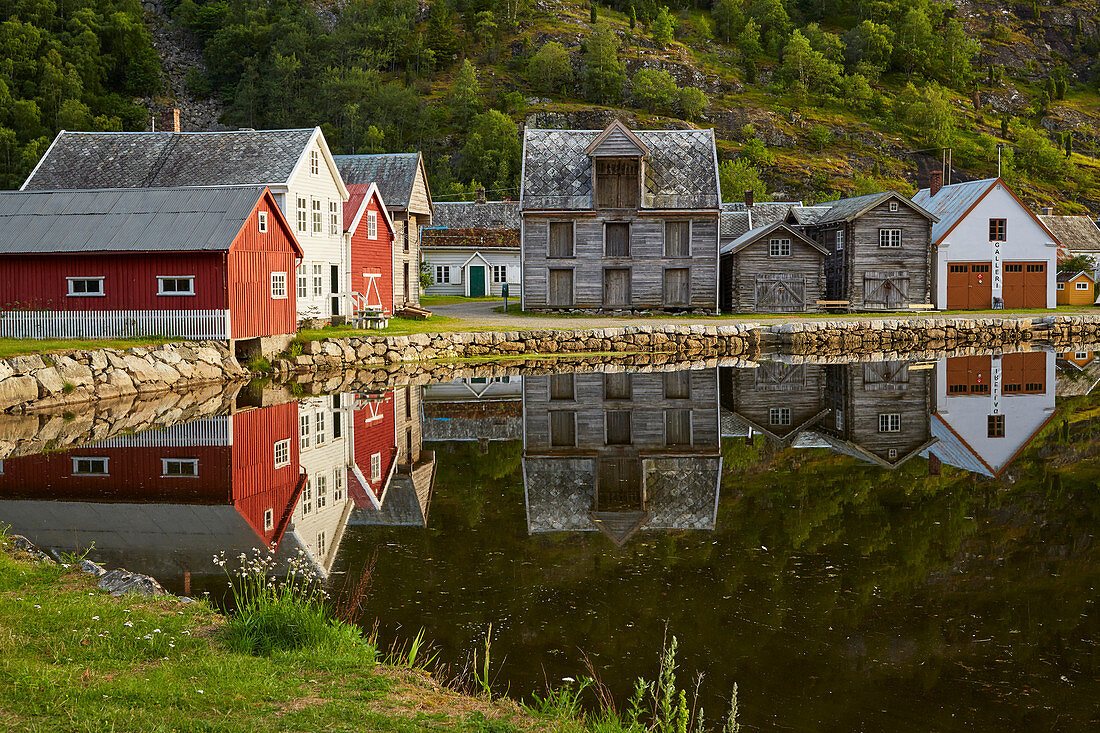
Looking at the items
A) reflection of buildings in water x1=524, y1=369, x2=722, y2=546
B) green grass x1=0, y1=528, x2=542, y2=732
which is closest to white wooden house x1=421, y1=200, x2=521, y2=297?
reflection of buildings in water x1=524, y1=369, x2=722, y2=546

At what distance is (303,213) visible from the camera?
36.0m

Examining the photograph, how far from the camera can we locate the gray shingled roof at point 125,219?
91.8 ft

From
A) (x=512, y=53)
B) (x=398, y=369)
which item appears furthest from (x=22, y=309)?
(x=512, y=53)

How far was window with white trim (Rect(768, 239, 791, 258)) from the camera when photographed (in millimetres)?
47606

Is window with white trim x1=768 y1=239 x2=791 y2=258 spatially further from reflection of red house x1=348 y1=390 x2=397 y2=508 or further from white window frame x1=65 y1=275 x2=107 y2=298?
white window frame x1=65 y1=275 x2=107 y2=298

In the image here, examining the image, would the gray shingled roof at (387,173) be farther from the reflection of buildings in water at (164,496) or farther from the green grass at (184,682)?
the green grass at (184,682)

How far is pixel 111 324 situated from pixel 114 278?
136 cm

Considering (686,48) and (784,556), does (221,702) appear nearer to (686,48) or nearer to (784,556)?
(784,556)

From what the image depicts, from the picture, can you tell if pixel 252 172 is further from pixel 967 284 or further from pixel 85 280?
pixel 967 284

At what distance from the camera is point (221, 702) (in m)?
5.86

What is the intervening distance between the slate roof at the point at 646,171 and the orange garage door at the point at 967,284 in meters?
15.0

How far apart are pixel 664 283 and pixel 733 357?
423 inches

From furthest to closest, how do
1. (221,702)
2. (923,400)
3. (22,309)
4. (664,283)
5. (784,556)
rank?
(664,283)
(22,309)
(923,400)
(784,556)
(221,702)

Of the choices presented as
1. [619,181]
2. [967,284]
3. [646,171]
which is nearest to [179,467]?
[619,181]
